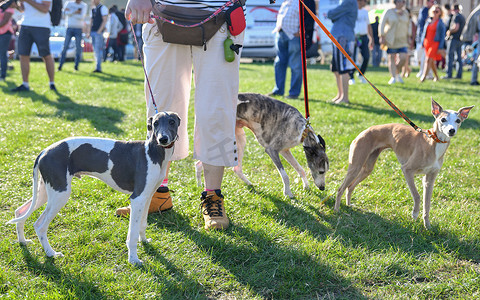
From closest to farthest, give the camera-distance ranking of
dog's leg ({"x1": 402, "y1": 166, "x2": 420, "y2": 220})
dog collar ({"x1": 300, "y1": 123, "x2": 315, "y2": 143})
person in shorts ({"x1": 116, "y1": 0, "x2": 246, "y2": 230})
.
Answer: person in shorts ({"x1": 116, "y1": 0, "x2": 246, "y2": 230}) → dog's leg ({"x1": 402, "y1": 166, "x2": 420, "y2": 220}) → dog collar ({"x1": 300, "y1": 123, "x2": 315, "y2": 143})

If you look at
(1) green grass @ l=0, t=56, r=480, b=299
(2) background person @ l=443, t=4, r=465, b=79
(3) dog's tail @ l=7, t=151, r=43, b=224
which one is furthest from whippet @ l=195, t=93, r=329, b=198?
(2) background person @ l=443, t=4, r=465, b=79

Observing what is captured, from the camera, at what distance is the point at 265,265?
2863 millimetres

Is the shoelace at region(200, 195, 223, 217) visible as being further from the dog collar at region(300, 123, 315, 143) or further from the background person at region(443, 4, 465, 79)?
the background person at region(443, 4, 465, 79)

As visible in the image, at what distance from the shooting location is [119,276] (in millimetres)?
2635

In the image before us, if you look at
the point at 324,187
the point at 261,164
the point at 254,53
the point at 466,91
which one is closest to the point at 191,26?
the point at 324,187

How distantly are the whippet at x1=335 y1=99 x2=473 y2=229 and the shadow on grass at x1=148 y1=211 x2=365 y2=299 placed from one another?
0.99 meters

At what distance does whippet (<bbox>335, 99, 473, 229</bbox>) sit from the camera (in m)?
3.38

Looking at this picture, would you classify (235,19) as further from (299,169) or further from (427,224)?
(427,224)

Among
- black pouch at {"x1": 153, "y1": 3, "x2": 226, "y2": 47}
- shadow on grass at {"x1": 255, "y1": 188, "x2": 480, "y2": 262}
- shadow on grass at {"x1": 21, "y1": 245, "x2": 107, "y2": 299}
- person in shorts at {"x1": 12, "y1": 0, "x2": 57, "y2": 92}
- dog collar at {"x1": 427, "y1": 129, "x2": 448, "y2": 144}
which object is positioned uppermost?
person in shorts at {"x1": 12, "y1": 0, "x2": 57, "y2": 92}

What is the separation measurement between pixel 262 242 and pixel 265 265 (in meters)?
0.30

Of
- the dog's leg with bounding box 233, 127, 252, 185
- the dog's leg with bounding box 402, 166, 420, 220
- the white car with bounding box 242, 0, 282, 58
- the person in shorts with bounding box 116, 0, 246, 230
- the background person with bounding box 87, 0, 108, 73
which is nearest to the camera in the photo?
the person in shorts with bounding box 116, 0, 246, 230

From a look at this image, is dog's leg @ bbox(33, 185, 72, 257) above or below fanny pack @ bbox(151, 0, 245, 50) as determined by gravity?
below

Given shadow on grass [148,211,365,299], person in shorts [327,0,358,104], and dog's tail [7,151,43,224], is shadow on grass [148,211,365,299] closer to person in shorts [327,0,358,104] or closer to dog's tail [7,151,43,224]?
dog's tail [7,151,43,224]

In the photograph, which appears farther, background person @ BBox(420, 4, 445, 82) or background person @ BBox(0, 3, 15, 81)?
background person @ BBox(420, 4, 445, 82)
